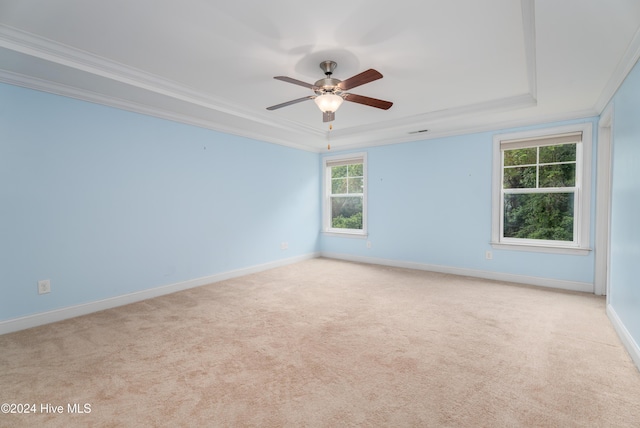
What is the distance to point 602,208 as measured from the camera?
12.1ft

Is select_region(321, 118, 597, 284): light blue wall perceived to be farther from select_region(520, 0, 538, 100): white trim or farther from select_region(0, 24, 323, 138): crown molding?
select_region(0, 24, 323, 138): crown molding

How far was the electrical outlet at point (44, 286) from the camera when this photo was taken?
115 inches

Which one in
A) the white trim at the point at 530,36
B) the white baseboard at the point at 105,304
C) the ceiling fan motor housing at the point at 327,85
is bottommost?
the white baseboard at the point at 105,304

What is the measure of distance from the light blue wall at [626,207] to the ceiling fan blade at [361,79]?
75.1 inches

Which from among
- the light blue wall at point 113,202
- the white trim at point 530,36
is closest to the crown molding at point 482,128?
the white trim at point 530,36

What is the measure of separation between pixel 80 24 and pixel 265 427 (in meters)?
2.87

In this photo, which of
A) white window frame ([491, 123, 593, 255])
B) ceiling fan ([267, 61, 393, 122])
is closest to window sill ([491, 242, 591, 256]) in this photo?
white window frame ([491, 123, 593, 255])

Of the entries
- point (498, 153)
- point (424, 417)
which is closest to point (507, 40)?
point (498, 153)

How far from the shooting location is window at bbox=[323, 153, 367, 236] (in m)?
5.88

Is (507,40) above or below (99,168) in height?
above

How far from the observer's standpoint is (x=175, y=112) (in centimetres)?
385

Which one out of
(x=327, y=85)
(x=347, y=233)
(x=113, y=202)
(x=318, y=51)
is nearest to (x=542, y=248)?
Result: (x=347, y=233)

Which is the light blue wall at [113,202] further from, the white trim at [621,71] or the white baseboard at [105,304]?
the white trim at [621,71]

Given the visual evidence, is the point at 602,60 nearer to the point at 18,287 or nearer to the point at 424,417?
the point at 424,417
